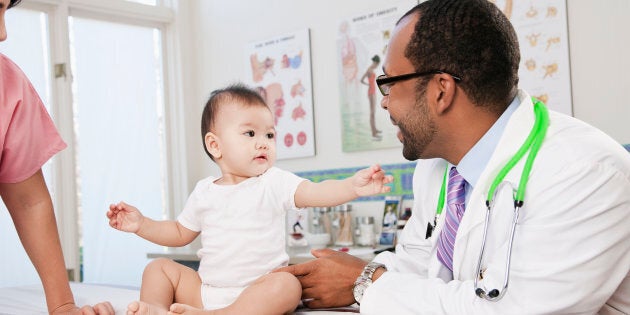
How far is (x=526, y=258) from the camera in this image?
45.2 inches

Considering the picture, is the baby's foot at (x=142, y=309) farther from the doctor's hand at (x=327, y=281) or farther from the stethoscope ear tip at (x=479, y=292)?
the stethoscope ear tip at (x=479, y=292)

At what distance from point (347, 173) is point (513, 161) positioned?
2.43 m

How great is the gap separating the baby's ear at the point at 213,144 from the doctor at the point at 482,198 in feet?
1.29

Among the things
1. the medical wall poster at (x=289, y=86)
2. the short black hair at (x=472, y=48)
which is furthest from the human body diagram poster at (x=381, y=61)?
the short black hair at (x=472, y=48)

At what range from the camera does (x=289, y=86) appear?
3.92m

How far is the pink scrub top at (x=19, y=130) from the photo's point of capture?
4.74ft

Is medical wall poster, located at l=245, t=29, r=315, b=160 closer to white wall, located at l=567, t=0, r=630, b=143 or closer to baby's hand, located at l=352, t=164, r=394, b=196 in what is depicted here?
white wall, located at l=567, t=0, r=630, b=143

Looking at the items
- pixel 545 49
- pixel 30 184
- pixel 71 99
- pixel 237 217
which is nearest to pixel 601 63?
pixel 545 49

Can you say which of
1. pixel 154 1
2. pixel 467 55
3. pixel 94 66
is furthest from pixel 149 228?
pixel 154 1

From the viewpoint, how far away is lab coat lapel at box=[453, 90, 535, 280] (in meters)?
1.26

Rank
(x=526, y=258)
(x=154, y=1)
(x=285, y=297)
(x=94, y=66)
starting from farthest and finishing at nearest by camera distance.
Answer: (x=154, y=1) → (x=94, y=66) → (x=285, y=297) → (x=526, y=258)

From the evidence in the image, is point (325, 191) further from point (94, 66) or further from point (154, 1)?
point (154, 1)

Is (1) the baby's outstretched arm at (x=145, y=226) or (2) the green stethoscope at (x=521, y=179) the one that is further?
(1) the baby's outstretched arm at (x=145, y=226)

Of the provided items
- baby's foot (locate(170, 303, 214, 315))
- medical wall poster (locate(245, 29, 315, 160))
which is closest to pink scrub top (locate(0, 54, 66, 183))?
baby's foot (locate(170, 303, 214, 315))
